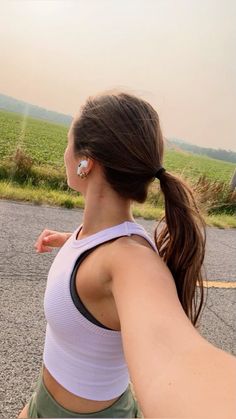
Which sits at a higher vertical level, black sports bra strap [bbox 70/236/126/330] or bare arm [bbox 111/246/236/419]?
bare arm [bbox 111/246/236/419]

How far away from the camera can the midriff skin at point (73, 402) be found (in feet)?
4.20

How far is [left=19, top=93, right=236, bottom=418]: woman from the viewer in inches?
38.9

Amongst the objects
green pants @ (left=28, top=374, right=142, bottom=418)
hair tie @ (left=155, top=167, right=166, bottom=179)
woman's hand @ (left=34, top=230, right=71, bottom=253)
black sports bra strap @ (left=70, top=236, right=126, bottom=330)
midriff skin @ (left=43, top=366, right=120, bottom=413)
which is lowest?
green pants @ (left=28, top=374, right=142, bottom=418)

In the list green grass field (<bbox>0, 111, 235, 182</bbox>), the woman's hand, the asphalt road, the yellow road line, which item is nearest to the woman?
green grass field (<bbox>0, 111, 235, 182</bbox>)

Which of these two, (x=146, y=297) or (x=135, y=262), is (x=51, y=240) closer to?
(x=135, y=262)

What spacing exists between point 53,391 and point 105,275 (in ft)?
1.59

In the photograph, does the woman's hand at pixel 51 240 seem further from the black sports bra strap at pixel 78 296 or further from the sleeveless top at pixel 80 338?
the black sports bra strap at pixel 78 296

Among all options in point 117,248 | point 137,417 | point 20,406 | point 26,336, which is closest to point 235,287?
point 26,336

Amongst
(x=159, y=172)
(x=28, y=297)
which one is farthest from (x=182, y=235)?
(x=28, y=297)

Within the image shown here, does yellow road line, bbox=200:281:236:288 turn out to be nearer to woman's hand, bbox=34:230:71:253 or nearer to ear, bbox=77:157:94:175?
woman's hand, bbox=34:230:71:253

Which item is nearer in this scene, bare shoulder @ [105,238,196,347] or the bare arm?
the bare arm

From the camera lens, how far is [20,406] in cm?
228

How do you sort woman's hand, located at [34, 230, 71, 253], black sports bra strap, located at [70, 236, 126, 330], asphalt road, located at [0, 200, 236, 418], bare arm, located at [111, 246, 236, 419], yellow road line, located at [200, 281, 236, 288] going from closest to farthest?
bare arm, located at [111, 246, 236, 419], black sports bra strap, located at [70, 236, 126, 330], woman's hand, located at [34, 230, 71, 253], asphalt road, located at [0, 200, 236, 418], yellow road line, located at [200, 281, 236, 288]

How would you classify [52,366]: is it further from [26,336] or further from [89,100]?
[26,336]
